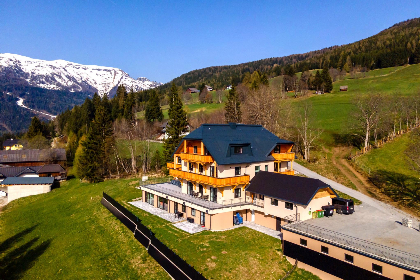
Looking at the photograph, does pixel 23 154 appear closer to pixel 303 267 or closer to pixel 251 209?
pixel 251 209

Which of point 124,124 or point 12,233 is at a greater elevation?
point 124,124

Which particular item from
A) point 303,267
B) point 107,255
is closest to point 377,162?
point 303,267

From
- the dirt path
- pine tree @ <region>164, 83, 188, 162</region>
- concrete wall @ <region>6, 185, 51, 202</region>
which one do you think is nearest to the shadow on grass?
concrete wall @ <region>6, 185, 51, 202</region>

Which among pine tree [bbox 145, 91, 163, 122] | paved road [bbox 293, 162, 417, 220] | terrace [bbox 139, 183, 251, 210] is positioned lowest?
paved road [bbox 293, 162, 417, 220]

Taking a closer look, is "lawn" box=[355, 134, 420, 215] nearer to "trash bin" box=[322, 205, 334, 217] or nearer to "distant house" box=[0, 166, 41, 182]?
"trash bin" box=[322, 205, 334, 217]

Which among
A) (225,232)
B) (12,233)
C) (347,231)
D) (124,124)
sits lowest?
(12,233)

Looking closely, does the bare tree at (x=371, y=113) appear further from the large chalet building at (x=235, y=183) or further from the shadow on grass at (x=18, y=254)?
the shadow on grass at (x=18, y=254)
